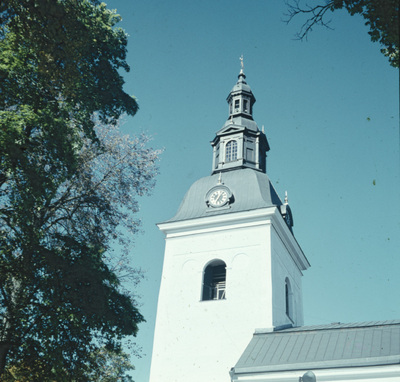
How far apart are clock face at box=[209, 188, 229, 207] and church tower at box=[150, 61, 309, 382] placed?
4cm

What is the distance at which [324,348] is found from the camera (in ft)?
42.6

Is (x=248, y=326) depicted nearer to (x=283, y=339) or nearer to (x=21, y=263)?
(x=283, y=339)

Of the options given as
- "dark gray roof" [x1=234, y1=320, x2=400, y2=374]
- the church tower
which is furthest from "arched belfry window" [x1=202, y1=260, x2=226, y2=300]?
"dark gray roof" [x1=234, y1=320, x2=400, y2=374]

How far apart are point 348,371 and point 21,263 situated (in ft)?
28.1

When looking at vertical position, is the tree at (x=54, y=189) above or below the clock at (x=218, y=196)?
below

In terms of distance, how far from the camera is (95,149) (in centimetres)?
1227

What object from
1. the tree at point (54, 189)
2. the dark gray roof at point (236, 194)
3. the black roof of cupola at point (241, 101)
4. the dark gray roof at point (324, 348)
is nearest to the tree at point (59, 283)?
the tree at point (54, 189)

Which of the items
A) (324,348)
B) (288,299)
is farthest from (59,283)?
(288,299)

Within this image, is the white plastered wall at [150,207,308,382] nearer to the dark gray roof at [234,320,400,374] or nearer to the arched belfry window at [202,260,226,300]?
the arched belfry window at [202,260,226,300]

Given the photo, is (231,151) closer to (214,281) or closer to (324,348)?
(214,281)

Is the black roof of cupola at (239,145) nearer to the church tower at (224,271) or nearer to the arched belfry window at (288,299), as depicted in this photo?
the church tower at (224,271)

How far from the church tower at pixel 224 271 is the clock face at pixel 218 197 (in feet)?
0.14

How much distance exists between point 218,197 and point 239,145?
3.29 meters

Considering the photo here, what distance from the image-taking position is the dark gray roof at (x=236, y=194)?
58.8ft
